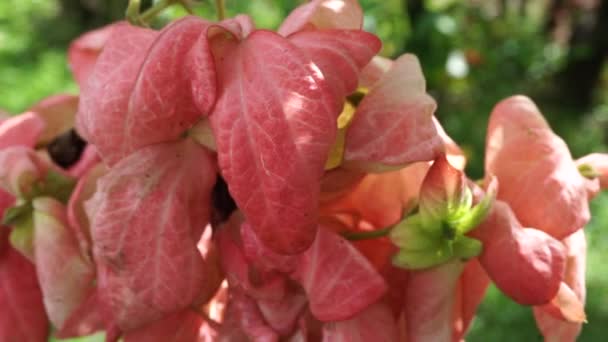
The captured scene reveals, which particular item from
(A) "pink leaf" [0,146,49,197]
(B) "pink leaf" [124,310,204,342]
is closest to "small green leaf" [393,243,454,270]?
(B) "pink leaf" [124,310,204,342]

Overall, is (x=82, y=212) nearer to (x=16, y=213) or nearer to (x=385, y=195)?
(x=16, y=213)

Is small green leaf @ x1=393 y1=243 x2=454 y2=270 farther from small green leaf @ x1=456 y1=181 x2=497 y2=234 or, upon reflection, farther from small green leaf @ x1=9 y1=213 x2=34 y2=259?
small green leaf @ x1=9 y1=213 x2=34 y2=259

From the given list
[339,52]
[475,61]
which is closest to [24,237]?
[339,52]

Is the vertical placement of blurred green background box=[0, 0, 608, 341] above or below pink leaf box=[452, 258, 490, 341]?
below

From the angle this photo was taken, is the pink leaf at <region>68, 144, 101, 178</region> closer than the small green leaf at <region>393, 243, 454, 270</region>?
No

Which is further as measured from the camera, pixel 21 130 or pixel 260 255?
pixel 21 130

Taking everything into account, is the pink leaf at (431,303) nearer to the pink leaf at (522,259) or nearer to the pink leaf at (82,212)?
the pink leaf at (522,259)

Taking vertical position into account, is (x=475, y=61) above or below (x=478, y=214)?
below
